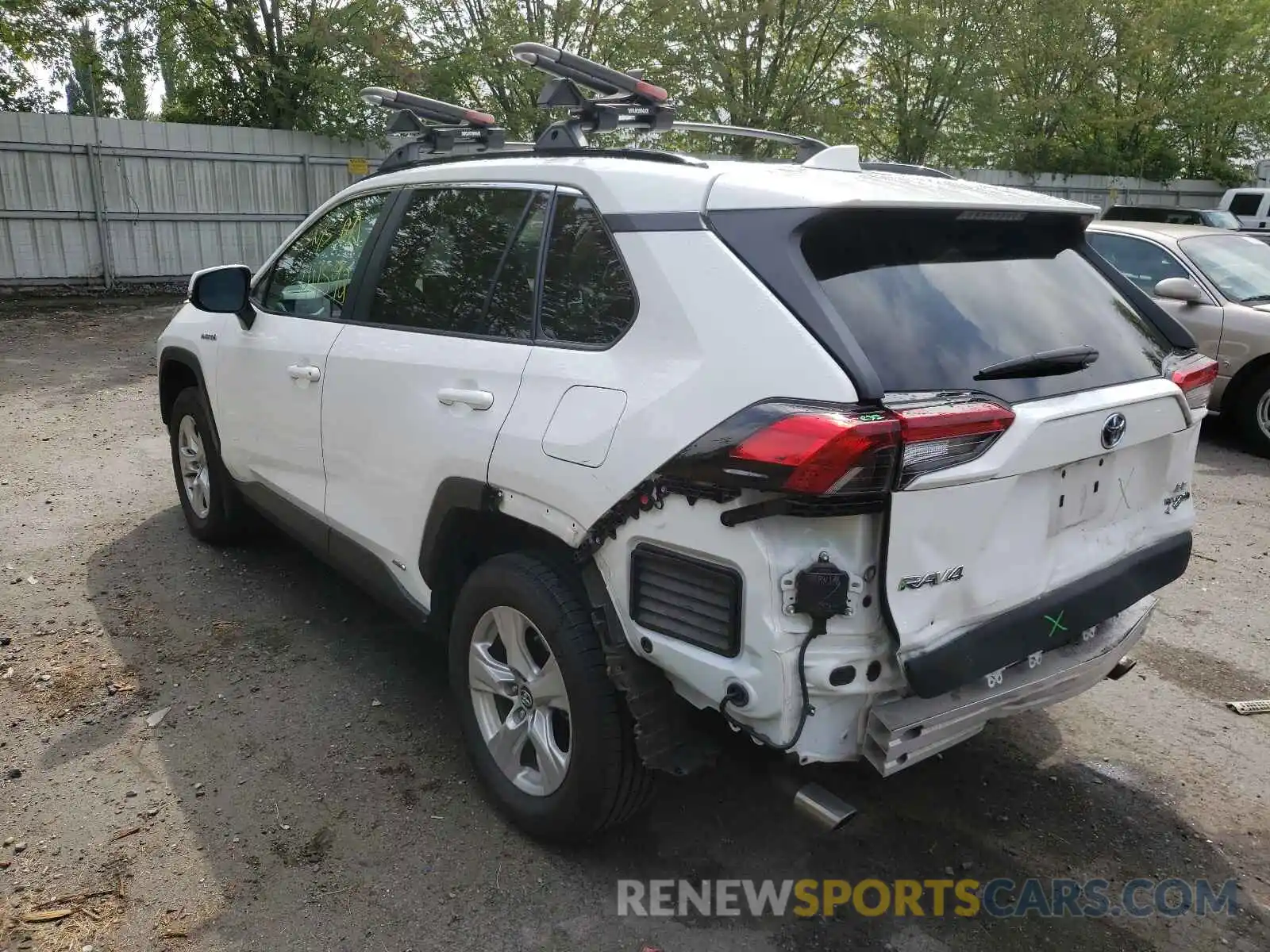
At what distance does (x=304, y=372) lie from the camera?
12.9 feet

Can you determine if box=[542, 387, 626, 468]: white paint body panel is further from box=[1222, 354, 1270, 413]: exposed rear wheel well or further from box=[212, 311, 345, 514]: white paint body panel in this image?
box=[1222, 354, 1270, 413]: exposed rear wheel well

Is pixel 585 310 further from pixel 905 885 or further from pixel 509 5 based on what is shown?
pixel 509 5

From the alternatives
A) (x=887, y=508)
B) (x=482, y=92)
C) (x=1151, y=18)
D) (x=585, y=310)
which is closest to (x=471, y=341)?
(x=585, y=310)

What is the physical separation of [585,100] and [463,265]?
663 mm

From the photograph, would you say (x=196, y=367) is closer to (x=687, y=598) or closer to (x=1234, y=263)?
(x=687, y=598)

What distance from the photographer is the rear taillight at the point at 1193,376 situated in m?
2.99

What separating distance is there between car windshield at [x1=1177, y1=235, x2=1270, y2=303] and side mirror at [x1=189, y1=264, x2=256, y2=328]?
7.47 meters

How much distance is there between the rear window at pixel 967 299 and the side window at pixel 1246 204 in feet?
71.1

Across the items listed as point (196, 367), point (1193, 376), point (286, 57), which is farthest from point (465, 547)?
point (286, 57)

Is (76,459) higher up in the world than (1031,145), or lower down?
lower down

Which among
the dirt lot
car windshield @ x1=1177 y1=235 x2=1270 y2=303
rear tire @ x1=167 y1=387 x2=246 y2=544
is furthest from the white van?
rear tire @ x1=167 y1=387 x2=246 y2=544

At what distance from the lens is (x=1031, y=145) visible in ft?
75.5

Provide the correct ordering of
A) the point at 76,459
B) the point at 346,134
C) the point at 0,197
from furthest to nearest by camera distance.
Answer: the point at 346,134
the point at 0,197
the point at 76,459

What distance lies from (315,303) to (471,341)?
1230mm
